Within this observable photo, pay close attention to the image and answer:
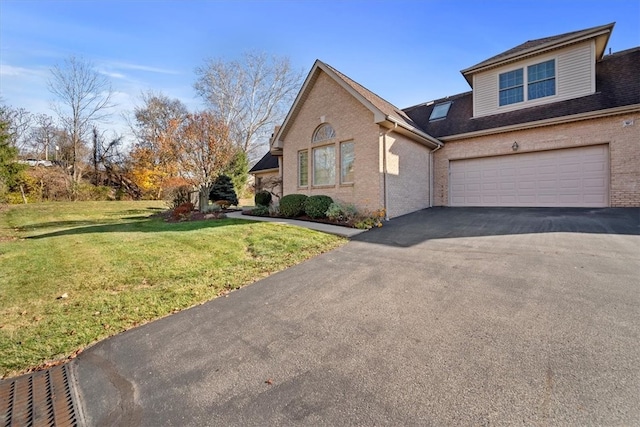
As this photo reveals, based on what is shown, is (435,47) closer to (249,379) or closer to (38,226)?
(249,379)

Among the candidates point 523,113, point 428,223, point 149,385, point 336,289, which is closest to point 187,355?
point 149,385

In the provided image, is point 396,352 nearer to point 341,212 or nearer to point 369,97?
point 341,212

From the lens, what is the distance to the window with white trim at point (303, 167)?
1308 centimetres

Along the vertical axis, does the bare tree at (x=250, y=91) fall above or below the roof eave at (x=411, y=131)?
above

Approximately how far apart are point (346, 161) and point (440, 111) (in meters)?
6.99

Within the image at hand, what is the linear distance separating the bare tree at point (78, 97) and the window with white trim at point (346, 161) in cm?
2410

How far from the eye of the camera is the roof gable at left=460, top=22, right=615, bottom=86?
34.9 ft

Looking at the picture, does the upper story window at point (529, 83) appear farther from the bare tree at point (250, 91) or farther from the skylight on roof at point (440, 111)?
the bare tree at point (250, 91)

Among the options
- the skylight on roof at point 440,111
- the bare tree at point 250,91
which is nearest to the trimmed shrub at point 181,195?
the bare tree at point 250,91

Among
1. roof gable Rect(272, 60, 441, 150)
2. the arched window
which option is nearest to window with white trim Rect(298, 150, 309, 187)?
the arched window

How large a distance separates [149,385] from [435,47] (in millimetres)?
13645

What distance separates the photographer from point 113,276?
500 centimetres

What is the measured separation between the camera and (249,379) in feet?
8.14

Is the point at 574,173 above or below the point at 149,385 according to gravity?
above
